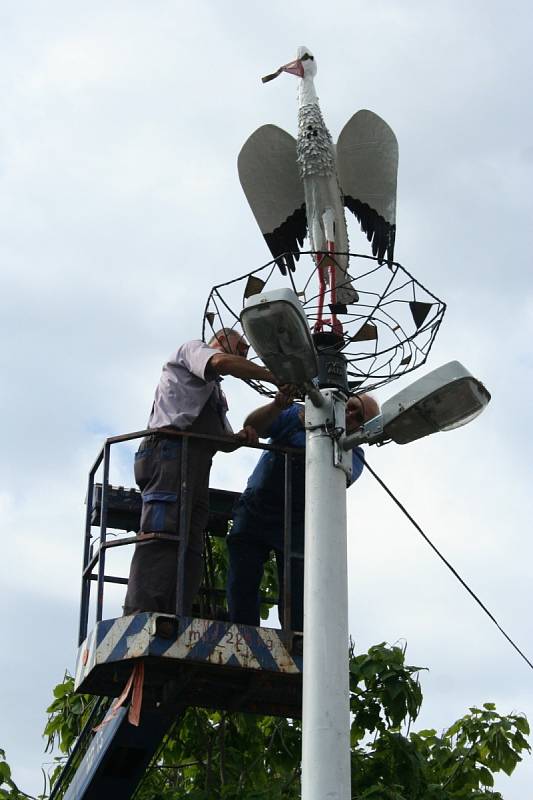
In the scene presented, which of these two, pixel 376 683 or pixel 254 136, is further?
pixel 376 683

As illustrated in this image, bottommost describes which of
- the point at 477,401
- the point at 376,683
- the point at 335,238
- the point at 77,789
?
the point at 77,789

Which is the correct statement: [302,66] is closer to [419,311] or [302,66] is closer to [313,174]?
[313,174]

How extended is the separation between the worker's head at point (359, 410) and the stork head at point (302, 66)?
2078mm

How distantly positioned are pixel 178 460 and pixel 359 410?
1.16m

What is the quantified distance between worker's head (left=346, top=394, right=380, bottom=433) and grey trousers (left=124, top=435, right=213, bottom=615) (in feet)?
2.93

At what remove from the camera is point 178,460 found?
314 inches

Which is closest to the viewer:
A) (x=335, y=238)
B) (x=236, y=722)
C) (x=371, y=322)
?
(x=371, y=322)

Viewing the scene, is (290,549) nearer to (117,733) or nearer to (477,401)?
(117,733)

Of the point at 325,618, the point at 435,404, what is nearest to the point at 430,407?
the point at 435,404

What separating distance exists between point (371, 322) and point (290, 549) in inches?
68.9

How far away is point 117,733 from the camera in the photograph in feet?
26.8

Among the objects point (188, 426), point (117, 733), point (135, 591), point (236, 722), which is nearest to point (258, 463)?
point (188, 426)

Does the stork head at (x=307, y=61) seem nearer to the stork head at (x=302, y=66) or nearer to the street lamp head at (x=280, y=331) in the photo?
the stork head at (x=302, y=66)

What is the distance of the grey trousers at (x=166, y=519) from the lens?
776 cm
